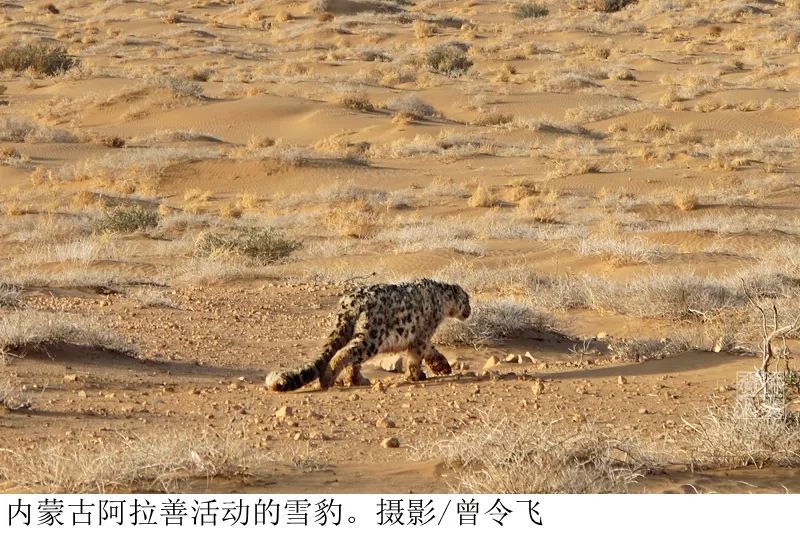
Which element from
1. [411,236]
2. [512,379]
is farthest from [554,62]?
[512,379]

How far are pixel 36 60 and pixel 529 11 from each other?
29.2 m

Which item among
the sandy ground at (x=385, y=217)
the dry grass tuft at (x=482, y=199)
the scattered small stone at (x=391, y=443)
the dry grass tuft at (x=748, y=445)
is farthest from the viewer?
the dry grass tuft at (x=482, y=199)

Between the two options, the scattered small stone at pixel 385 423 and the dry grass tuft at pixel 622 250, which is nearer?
the scattered small stone at pixel 385 423

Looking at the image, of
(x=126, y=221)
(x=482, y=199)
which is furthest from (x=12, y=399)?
(x=482, y=199)

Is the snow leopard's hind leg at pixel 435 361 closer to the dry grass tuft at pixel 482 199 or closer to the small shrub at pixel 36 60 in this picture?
the dry grass tuft at pixel 482 199

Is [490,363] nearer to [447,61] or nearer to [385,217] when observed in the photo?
[385,217]

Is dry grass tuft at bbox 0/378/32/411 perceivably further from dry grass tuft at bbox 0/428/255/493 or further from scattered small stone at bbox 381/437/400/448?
scattered small stone at bbox 381/437/400/448

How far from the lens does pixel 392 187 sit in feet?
82.5

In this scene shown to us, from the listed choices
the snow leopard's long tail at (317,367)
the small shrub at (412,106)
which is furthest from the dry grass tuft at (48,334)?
the small shrub at (412,106)

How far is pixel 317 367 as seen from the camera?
7750mm

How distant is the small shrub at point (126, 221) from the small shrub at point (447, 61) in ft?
74.2

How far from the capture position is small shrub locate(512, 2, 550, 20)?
195ft

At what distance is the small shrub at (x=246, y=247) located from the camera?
52.0 feet

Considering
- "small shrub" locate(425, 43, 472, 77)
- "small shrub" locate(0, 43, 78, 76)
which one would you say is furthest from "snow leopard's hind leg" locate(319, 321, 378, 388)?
"small shrub" locate(425, 43, 472, 77)
